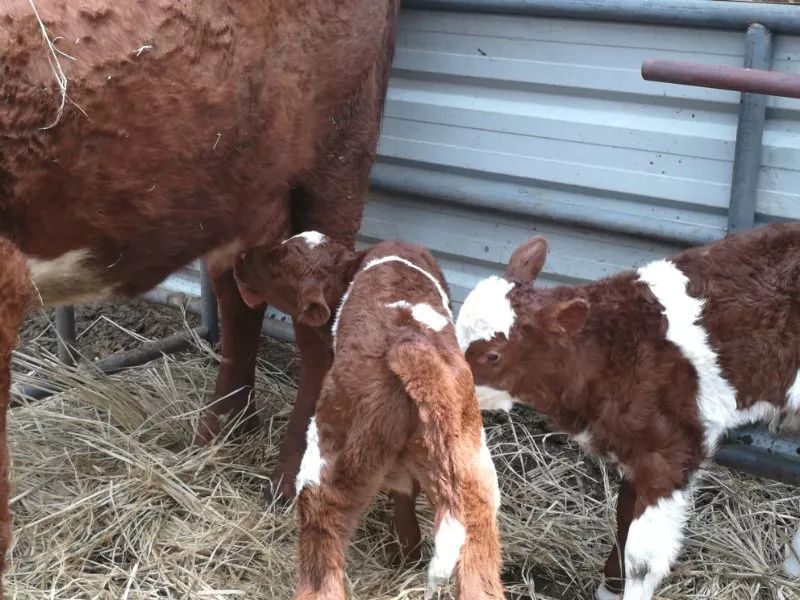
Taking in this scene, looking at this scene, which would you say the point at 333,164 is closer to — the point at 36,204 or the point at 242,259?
the point at 242,259

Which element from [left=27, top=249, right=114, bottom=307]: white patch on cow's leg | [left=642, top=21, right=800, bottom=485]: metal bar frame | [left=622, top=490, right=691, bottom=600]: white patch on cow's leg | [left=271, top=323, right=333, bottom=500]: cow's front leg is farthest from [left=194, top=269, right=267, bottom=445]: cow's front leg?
[left=642, top=21, right=800, bottom=485]: metal bar frame

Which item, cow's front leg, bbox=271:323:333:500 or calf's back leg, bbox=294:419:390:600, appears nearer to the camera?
calf's back leg, bbox=294:419:390:600

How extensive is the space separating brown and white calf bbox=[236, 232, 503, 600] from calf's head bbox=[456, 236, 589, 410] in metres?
0.26

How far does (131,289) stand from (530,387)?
1.42 m

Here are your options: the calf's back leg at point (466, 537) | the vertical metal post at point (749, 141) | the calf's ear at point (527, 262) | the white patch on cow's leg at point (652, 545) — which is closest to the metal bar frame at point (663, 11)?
the vertical metal post at point (749, 141)

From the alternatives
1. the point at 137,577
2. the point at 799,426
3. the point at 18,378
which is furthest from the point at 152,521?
the point at 799,426

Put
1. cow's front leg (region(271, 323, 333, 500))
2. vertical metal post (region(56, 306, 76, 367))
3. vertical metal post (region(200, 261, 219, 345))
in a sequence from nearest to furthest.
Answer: cow's front leg (region(271, 323, 333, 500)), vertical metal post (region(56, 306, 76, 367)), vertical metal post (region(200, 261, 219, 345))

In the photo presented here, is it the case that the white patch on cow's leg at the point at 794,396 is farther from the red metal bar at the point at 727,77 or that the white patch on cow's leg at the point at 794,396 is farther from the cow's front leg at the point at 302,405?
the cow's front leg at the point at 302,405

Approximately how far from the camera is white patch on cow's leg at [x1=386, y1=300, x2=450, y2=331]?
9.55 feet

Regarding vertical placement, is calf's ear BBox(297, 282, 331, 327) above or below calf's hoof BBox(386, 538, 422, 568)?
above

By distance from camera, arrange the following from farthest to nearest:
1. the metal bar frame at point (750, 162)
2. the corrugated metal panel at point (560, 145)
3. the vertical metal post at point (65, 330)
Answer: the vertical metal post at point (65, 330) → the corrugated metal panel at point (560, 145) → the metal bar frame at point (750, 162)

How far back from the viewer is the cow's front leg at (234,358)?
4.39 meters

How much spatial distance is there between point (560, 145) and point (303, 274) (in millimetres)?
1337

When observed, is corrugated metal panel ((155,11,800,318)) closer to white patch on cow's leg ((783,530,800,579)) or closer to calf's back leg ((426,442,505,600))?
white patch on cow's leg ((783,530,800,579))
